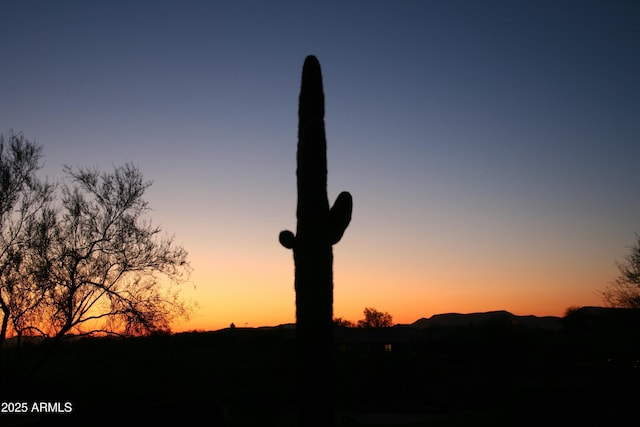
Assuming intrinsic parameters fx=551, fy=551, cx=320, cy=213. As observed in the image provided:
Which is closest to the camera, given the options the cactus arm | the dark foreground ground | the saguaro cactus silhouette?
the saguaro cactus silhouette

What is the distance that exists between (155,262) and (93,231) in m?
2.19

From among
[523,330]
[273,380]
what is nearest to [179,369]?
[273,380]

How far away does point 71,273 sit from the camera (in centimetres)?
1694

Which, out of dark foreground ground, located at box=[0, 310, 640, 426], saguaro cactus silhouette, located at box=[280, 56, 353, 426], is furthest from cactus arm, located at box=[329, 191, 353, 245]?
dark foreground ground, located at box=[0, 310, 640, 426]

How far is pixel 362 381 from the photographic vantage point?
31.6 meters

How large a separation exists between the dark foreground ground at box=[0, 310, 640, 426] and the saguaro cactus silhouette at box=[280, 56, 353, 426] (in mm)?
5478

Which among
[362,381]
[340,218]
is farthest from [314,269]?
[362,381]

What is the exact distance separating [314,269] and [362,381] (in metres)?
23.9

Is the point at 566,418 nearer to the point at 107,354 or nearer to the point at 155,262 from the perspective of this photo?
the point at 155,262

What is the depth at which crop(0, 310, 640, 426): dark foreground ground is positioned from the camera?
14945mm

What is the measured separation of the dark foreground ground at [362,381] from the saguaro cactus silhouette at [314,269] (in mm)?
5478

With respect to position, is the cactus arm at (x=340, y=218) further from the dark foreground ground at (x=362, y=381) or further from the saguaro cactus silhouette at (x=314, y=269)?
the dark foreground ground at (x=362, y=381)

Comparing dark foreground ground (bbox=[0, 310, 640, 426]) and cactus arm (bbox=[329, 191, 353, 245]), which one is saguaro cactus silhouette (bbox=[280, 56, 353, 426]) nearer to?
cactus arm (bbox=[329, 191, 353, 245])

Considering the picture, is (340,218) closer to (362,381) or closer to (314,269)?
(314,269)
